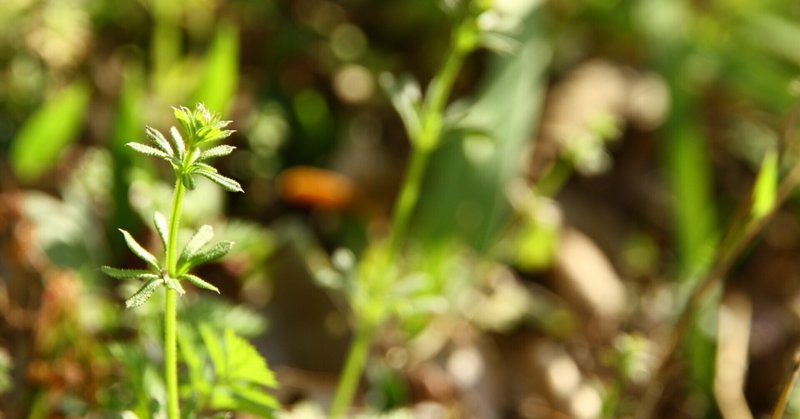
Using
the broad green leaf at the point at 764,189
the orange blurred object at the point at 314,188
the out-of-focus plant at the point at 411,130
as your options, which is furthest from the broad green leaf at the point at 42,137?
the broad green leaf at the point at 764,189

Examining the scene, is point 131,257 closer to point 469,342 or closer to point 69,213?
point 69,213

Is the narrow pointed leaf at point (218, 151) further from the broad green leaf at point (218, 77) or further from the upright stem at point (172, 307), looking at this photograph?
the broad green leaf at point (218, 77)

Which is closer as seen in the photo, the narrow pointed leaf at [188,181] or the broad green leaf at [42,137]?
the narrow pointed leaf at [188,181]

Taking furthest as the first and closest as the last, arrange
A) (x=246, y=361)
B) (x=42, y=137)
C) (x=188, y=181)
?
(x=42, y=137), (x=246, y=361), (x=188, y=181)

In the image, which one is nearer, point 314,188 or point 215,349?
point 215,349

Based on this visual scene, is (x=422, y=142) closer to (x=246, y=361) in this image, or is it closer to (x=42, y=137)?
(x=246, y=361)

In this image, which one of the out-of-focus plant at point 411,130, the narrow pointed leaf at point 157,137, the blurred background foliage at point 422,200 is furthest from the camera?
the blurred background foliage at point 422,200

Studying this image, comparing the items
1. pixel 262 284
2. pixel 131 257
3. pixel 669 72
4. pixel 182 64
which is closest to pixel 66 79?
pixel 182 64

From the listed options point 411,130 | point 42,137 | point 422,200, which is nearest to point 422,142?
point 411,130
